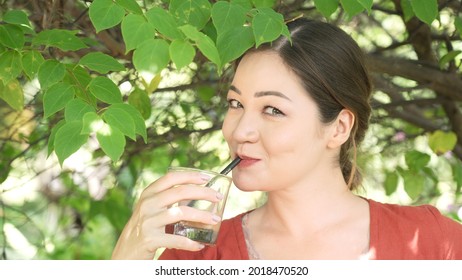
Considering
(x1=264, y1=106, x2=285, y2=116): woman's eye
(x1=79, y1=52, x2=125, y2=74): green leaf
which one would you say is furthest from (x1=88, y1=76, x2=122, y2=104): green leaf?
(x1=264, y1=106, x2=285, y2=116): woman's eye

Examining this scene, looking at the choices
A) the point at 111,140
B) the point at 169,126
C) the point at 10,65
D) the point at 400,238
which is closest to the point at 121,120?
the point at 111,140

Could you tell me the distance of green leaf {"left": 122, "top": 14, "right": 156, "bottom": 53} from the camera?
1729 mm

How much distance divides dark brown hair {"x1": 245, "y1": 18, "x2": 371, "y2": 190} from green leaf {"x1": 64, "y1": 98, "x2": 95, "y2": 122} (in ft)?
1.68

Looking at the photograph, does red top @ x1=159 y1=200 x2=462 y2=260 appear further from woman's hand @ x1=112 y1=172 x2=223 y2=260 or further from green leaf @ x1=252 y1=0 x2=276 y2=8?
green leaf @ x1=252 y1=0 x2=276 y2=8

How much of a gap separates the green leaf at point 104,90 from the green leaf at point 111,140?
0.22 metres

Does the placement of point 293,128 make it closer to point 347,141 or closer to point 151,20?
point 347,141

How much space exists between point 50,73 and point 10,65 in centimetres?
13

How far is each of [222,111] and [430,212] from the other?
144 cm

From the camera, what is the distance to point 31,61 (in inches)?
79.4

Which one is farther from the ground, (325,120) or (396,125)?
(325,120)

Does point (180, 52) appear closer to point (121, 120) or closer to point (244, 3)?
point (121, 120)

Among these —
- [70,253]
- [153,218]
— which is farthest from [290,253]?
[70,253]
